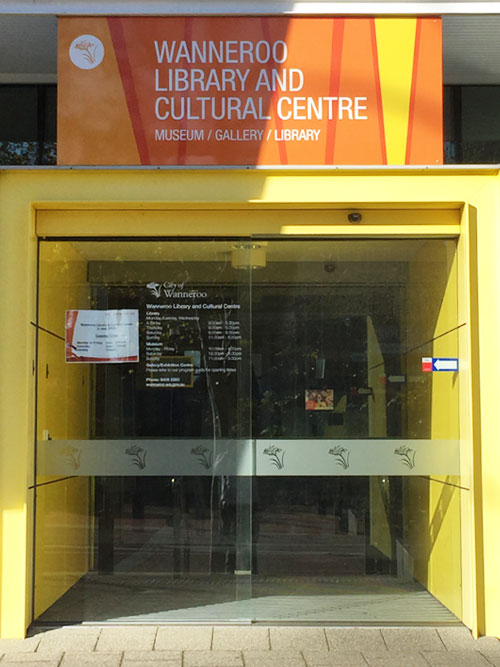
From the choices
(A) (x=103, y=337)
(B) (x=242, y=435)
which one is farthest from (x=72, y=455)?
(B) (x=242, y=435)

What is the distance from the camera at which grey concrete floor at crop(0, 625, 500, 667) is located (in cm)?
551

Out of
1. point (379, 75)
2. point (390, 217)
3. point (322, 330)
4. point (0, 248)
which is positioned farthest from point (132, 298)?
point (379, 75)

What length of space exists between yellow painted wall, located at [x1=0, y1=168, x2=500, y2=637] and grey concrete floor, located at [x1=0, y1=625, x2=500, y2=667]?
32 centimetres

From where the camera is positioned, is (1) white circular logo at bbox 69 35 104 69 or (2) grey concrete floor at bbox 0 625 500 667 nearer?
(2) grey concrete floor at bbox 0 625 500 667

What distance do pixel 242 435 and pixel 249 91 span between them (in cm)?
239

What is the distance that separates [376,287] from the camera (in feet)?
21.2

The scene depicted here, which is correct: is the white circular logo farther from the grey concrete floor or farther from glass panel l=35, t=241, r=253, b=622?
the grey concrete floor

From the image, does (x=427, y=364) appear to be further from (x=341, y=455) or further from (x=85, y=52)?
(x=85, y=52)

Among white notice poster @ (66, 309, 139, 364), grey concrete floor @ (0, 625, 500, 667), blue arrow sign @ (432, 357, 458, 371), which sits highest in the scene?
white notice poster @ (66, 309, 139, 364)

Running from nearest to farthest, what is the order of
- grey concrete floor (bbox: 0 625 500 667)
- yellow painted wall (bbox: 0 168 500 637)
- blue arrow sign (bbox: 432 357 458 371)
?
grey concrete floor (bbox: 0 625 500 667) < yellow painted wall (bbox: 0 168 500 637) < blue arrow sign (bbox: 432 357 458 371)

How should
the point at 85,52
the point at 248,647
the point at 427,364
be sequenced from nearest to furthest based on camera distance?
the point at 248,647 < the point at 85,52 < the point at 427,364

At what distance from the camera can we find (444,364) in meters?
6.35

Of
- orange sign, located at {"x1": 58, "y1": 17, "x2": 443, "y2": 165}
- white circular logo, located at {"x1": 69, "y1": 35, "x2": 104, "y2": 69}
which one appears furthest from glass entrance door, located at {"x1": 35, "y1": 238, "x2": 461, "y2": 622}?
white circular logo, located at {"x1": 69, "y1": 35, "x2": 104, "y2": 69}

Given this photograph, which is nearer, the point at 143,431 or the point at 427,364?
the point at 143,431
